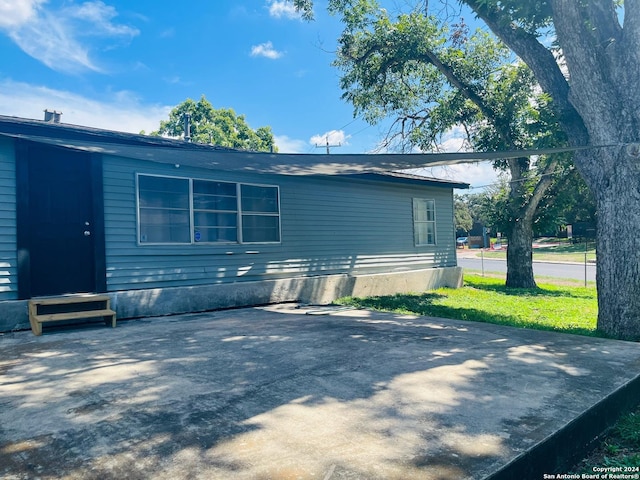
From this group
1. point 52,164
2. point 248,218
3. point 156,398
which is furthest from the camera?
point 248,218

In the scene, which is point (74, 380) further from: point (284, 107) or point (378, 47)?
point (284, 107)

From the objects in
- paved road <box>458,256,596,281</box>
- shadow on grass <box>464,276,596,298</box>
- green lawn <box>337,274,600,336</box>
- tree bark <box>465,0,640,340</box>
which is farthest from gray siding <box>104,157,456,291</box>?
paved road <box>458,256,596,281</box>

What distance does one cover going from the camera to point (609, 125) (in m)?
4.89

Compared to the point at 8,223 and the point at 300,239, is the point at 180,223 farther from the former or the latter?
the point at 300,239

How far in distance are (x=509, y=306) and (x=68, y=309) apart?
7363 millimetres

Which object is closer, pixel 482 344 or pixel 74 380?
pixel 74 380

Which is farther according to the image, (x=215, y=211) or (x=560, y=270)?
(x=560, y=270)

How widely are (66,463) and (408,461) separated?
1602 millimetres

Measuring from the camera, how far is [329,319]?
614 centimetres

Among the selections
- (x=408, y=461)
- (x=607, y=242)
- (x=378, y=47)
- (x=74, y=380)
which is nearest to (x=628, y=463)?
(x=408, y=461)

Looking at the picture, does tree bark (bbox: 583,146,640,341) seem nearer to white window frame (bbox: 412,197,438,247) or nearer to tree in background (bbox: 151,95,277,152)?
white window frame (bbox: 412,197,438,247)

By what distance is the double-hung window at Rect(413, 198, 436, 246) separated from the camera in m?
10.9

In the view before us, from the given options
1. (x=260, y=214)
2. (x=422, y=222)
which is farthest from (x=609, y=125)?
(x=422, y=222)

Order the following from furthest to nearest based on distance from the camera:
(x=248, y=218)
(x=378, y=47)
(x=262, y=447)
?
(x=378, y=47) → (x=248, y=218) → (x=262, y=447)
